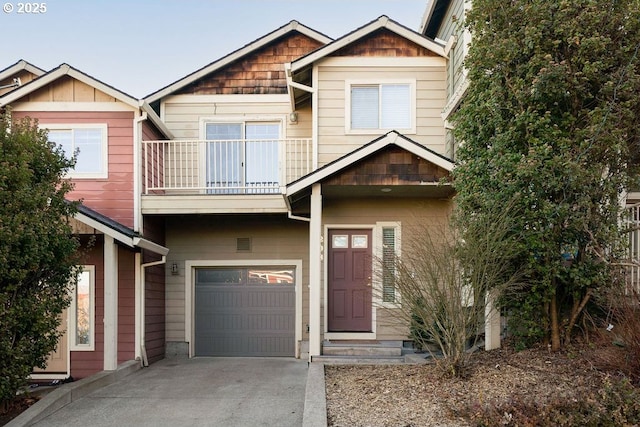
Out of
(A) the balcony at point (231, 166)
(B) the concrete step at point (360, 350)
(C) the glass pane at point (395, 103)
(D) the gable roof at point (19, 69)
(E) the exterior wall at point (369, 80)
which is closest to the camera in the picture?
(B) the concrete step at point (360, 350)

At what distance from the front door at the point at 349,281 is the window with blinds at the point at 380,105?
84.7 inches

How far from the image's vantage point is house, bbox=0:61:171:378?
27.6ft

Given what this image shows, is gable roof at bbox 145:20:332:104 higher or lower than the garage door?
higher

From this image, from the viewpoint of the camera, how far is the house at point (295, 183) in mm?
8336

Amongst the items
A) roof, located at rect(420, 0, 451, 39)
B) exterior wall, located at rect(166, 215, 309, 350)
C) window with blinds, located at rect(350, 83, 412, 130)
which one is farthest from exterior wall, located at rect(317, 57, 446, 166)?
exterior wall, located at rect(166, 215, 309, 350)

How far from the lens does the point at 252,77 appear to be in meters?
10.3

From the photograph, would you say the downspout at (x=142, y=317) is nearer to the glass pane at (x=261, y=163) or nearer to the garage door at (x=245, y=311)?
the garage door at (x=245, y=311)

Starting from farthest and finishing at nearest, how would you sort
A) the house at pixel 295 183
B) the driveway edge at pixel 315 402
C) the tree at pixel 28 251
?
the house at pixel 295 183 < the tree at pixel 28 251 < the driveway edge at pixel 315 402

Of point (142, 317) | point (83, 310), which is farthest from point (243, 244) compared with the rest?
point (83, 310)

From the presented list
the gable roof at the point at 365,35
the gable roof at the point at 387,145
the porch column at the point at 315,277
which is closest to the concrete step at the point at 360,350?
the porch column at the point at 315,277

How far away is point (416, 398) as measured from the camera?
4988mm

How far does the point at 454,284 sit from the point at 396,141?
2610 mm

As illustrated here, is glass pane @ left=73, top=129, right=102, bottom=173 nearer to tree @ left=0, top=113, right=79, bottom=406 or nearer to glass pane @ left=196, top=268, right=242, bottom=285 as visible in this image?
tree @ left=0, top=113, right=79, bottom=406

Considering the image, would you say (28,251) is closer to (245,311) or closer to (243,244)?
(243,244)
